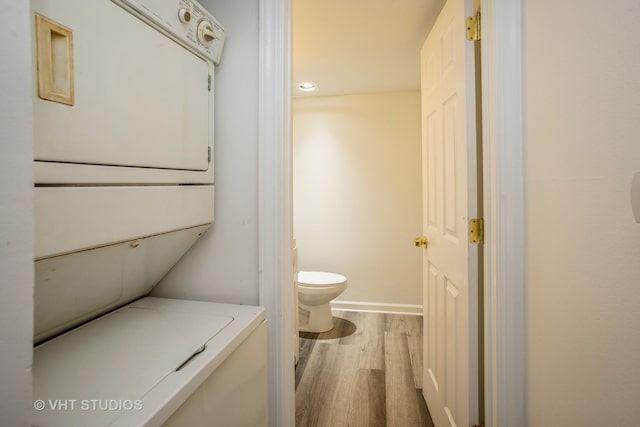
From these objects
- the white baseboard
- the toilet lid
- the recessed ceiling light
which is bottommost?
the white baseboard

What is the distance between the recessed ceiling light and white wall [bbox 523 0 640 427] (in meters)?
2.14

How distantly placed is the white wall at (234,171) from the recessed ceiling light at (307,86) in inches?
71.7

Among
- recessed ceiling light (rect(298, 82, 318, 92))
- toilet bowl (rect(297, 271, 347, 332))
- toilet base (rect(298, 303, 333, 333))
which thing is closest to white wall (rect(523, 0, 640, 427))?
toilet bowl (rect(297, 271, 347, 332))

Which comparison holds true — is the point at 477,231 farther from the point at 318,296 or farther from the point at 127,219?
the point at 318,296

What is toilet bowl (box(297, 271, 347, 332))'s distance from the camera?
265 cm

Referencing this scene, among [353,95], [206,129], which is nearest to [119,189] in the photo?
[206,129]

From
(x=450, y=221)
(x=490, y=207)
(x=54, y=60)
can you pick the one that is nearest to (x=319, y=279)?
(x=450, y=221)

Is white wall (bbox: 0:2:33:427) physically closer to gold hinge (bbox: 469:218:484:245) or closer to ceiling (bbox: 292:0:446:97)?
gold hinge (bbox: 469:218:484:245)

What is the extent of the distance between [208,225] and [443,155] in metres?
1.10

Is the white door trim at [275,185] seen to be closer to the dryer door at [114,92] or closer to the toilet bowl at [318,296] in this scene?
the dryer door at [114,92]

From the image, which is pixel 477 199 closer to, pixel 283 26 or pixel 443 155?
pixel 443 155

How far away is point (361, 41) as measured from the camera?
211 centimetres

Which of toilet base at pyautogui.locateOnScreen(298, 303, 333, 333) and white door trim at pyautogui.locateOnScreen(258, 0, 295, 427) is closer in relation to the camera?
white door trim at pyautogui.locateOnScreen(258, 0, 295, 427)

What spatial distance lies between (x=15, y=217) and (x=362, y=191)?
3.06 metres
